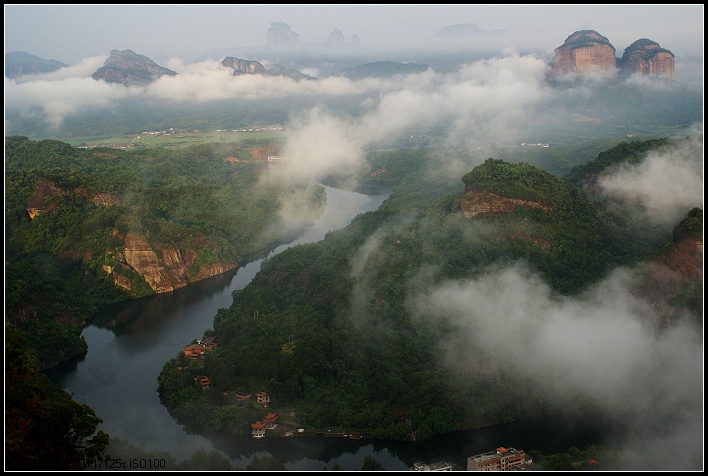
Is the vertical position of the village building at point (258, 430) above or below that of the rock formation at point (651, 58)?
below

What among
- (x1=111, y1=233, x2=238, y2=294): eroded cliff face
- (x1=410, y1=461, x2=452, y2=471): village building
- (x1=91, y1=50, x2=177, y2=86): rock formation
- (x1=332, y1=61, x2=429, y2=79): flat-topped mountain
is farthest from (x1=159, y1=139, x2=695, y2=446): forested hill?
(x1=332, y1=61, x2=429, y2=79): flat-topped mountain

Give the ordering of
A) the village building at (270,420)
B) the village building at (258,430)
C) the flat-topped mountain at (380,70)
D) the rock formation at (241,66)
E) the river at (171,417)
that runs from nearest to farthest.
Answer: the river at (171,417)
the village building at (258,430)
the village building at (270,420)
the rock formation at (241,66)
the flat-topped mountain at (380,70)

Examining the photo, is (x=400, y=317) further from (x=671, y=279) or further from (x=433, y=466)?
(x=671, y=279)

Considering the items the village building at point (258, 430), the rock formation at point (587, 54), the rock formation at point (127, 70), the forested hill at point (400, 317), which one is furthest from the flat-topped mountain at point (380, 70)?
the village building at point (258, 430)

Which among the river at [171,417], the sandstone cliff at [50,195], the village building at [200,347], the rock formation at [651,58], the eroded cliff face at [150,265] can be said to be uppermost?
the rock formation at [651,58]

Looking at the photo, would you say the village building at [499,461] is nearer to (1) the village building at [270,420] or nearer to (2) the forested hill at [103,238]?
(1) the village building at [270,420]

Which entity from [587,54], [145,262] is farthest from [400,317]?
[587,54]
